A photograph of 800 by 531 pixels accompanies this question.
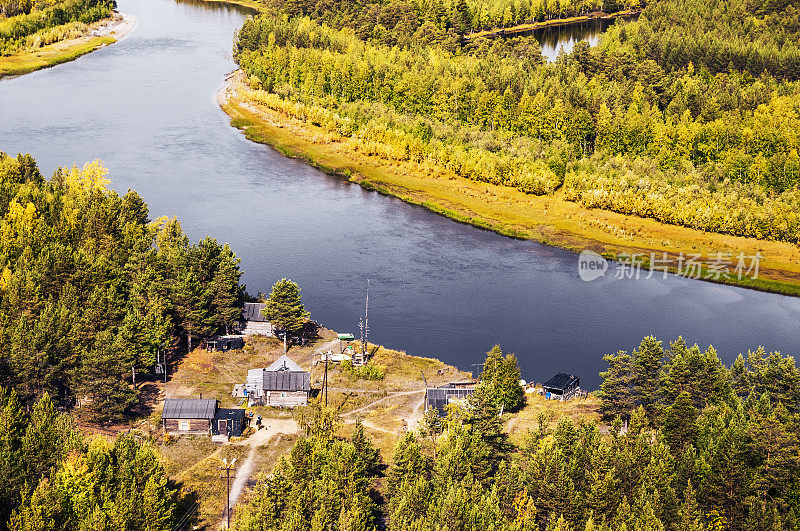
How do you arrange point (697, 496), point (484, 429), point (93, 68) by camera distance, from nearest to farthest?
point (697, 496) < point (484, 429) < point (93, 68)

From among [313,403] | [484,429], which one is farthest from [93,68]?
[484,429]

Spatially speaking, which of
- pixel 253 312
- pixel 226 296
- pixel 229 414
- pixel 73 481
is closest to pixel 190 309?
pixel 226 296

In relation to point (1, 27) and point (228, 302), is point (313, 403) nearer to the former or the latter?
point (228, 302)

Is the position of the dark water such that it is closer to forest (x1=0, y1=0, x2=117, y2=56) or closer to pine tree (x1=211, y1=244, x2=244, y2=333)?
pine tree (x1=211, y1=244, x2=244, y2=333)

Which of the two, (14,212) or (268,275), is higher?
(14,212)

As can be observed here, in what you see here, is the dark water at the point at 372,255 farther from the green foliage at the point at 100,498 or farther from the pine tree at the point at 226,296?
the green foliage at the point at 100,498

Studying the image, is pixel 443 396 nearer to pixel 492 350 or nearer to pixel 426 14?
pixel 492 350
